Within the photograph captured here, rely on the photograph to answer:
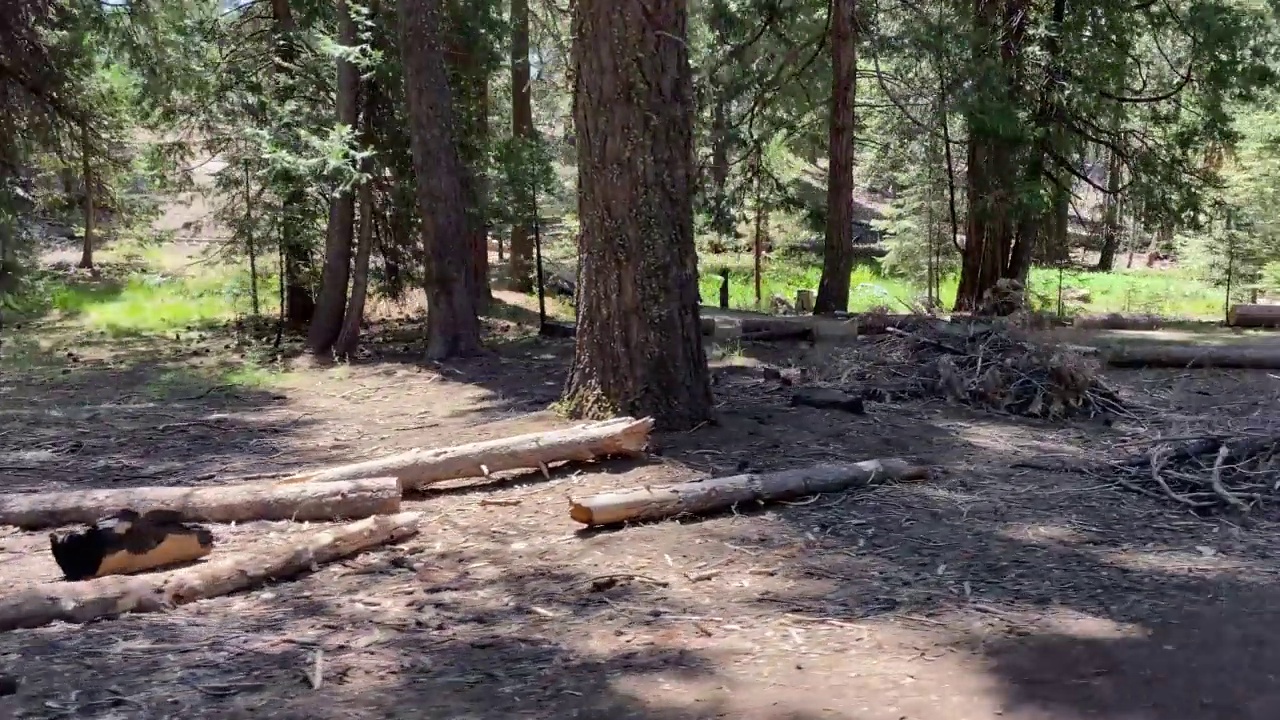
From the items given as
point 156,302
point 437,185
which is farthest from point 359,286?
point 156,302

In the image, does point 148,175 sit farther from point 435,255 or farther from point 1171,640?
point 1171,640

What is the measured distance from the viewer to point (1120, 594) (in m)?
5.14

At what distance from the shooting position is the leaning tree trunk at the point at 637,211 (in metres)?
8.18

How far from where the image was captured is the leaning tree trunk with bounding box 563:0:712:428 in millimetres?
8180

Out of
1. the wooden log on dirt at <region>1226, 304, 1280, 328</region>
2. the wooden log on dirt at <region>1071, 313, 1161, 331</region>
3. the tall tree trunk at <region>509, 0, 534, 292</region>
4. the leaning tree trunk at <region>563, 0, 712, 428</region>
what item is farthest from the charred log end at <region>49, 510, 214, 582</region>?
the wooden log on dirt at <region>1226, 304, 1280, 328</region>

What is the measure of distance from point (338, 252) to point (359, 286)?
73cm

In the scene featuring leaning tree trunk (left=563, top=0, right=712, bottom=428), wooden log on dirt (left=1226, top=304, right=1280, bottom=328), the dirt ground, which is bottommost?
the dirt ground

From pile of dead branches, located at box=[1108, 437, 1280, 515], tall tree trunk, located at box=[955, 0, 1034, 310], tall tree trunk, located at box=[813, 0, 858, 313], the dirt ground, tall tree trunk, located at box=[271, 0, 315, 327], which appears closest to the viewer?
the dirt ground

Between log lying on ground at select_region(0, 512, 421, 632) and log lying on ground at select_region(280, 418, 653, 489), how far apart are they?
87 centimetres

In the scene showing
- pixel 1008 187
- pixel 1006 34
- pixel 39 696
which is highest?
pixel 1006 34

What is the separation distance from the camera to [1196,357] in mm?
12688

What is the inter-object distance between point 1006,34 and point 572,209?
40.9 ft

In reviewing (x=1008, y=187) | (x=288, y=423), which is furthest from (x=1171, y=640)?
(x=1008, y=187)

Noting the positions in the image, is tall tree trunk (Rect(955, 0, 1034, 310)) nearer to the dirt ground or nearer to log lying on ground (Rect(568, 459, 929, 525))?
the dirt ground
